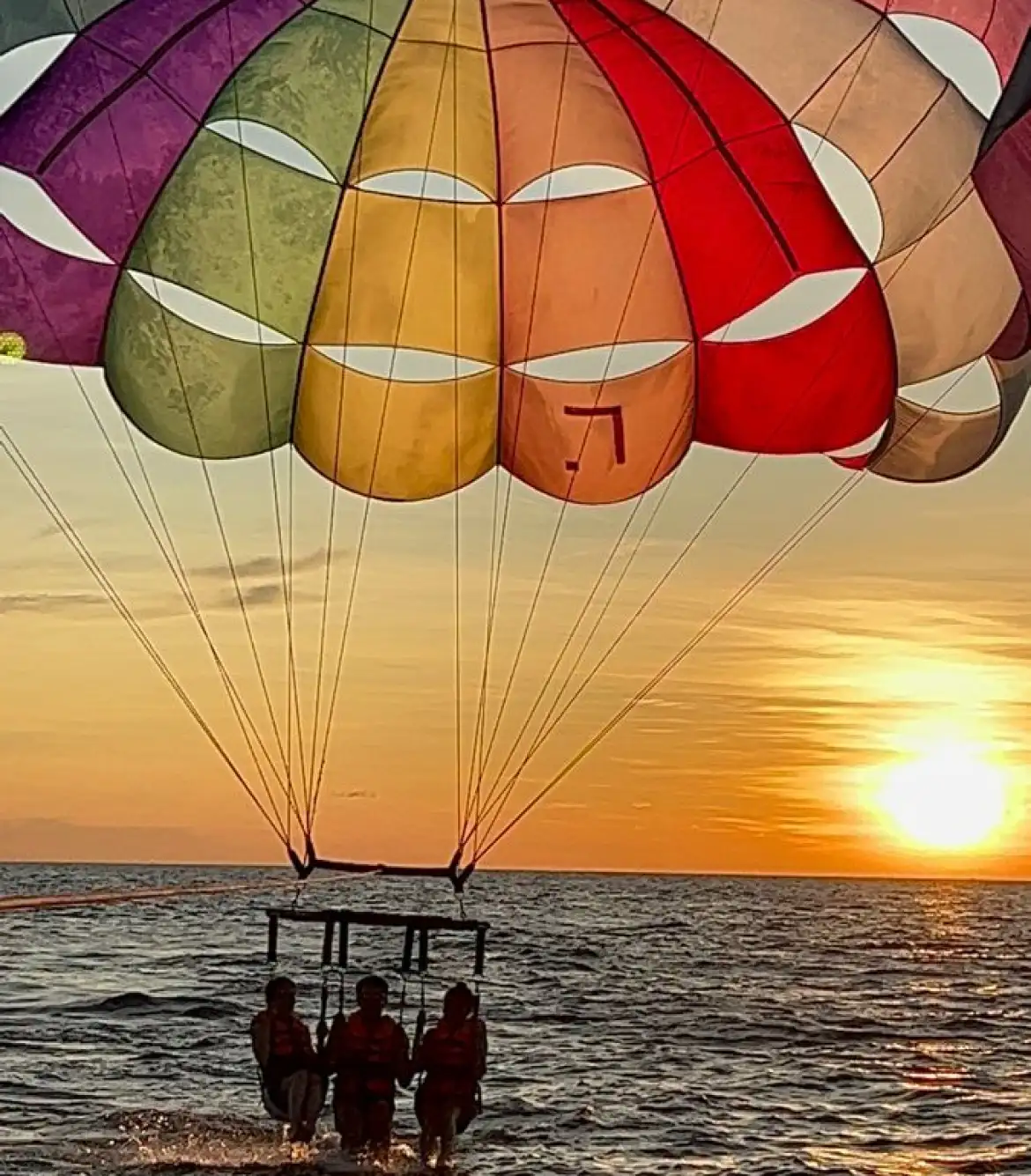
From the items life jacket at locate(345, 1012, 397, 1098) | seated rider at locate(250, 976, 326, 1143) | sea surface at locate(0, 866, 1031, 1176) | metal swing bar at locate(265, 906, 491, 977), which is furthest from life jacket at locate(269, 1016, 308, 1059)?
sea surface at locate(0, 866, 1031, 1176)

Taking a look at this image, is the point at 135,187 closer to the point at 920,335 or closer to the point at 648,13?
the point at 648,13

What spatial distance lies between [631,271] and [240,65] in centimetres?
259

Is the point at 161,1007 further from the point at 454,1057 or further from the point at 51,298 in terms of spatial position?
the point at 51,298

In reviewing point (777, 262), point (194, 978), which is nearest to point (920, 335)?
point (777, 262)

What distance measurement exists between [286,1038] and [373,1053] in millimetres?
555

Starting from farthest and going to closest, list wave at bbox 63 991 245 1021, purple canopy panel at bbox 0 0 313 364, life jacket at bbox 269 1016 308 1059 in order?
wave at bbox 63 991 245 1021
life jacket at bbox 269 1016 308 1059
purple canopy panel at bbox 0 0 313 364

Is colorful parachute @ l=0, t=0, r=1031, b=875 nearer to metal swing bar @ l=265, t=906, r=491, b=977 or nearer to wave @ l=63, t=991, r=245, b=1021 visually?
metal swing bar @ l=265, t=906, r=491, b=977

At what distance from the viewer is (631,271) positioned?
39.5 ft

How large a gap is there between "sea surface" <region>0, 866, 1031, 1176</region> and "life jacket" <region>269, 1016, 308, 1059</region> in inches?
45.5

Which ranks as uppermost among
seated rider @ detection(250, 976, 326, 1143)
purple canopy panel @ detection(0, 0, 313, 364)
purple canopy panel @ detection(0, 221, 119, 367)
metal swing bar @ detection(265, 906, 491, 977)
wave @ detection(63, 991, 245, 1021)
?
purple canopy panel @ detection(0, 0, 313, 364)

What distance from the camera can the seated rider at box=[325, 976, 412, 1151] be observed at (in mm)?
11273

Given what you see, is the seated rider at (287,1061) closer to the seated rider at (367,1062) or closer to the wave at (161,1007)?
Result: the seated rider at (367,1062)

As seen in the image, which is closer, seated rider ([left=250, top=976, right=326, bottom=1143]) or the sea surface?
seated rider ([left=250, top=976, right=326, bottom=1143])

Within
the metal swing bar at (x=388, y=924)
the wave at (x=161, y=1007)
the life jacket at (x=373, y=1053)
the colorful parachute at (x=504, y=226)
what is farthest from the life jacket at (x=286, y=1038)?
the wave at (x=161, y=1007)
